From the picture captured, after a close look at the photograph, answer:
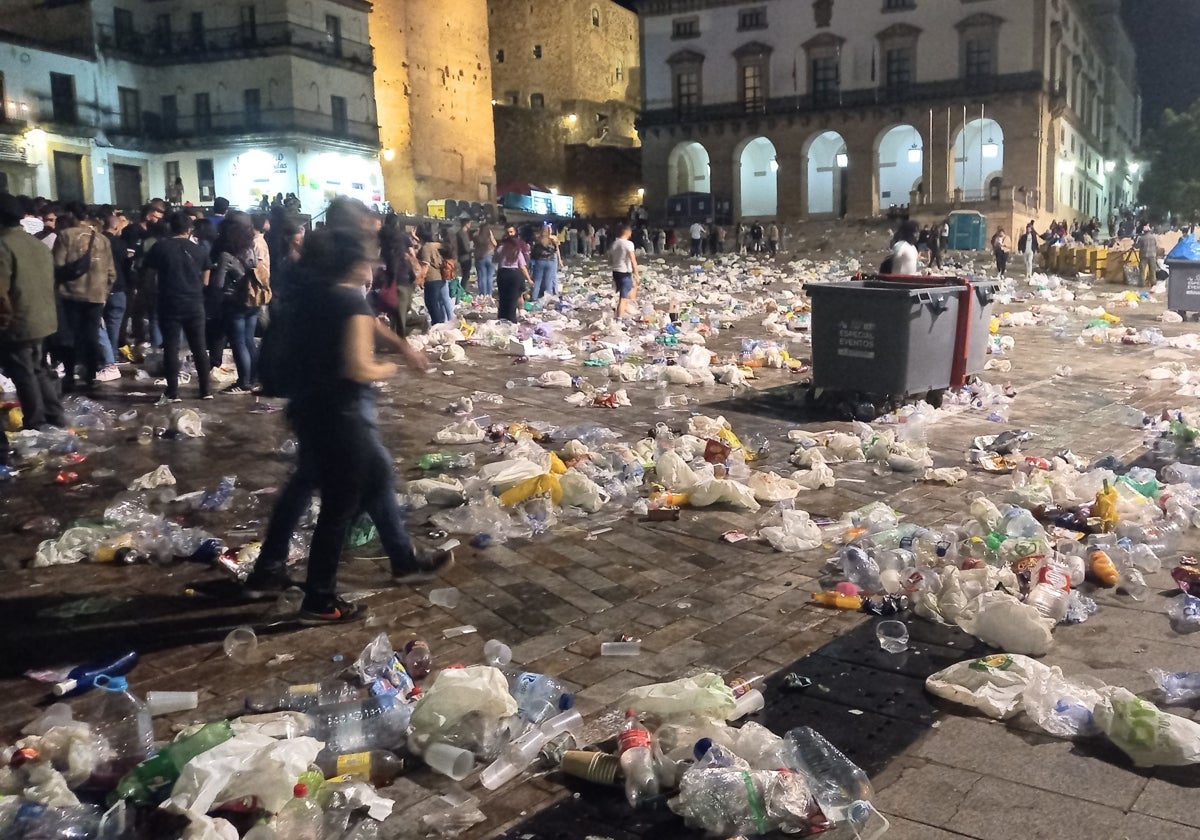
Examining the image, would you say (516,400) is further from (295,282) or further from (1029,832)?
(1029,832)

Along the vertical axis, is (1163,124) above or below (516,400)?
above

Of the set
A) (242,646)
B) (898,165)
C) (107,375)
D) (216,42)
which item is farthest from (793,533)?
(898,165)

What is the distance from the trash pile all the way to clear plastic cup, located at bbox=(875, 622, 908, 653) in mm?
607

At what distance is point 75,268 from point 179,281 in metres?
1.02

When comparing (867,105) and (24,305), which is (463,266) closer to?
(24,305)

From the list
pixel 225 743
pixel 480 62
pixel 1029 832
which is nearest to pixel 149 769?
pixel 225 743

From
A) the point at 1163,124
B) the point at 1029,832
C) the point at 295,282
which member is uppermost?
the point at 1163,124

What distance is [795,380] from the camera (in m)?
10.4

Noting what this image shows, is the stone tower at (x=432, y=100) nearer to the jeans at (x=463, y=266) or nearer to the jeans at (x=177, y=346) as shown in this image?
the jeans at (x=463, y=266)

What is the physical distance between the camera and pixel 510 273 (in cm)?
1410

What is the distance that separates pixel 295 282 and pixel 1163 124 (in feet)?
228

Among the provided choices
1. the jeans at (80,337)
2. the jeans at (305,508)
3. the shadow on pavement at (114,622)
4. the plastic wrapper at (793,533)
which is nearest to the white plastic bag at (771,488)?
the plastic wrapper at (793,533)

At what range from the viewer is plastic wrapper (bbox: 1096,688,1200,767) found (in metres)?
3.03

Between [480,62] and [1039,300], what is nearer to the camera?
[1039,300]
